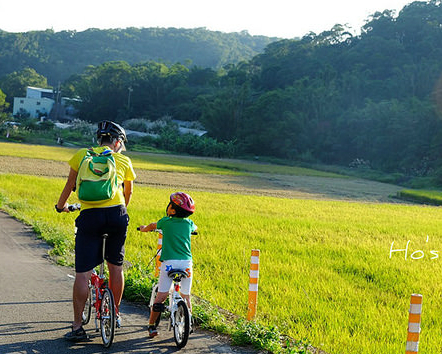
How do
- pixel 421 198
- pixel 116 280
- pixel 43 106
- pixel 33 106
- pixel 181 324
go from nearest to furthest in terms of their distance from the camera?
pixel 181 324, pixel 116 280, pixel 421 198, pixel 33 106, pixel 43 106

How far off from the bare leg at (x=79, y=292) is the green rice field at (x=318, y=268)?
1.73 metres

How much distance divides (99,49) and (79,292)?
17336 centimetres

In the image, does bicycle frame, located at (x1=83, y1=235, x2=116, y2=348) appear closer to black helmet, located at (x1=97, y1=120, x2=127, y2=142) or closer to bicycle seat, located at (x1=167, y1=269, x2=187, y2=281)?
bicycle seat, located at (x1=167, y1=269, x2=187, y2=281)

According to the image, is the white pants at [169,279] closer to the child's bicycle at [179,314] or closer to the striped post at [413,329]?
the child's bicycle at [179,314]

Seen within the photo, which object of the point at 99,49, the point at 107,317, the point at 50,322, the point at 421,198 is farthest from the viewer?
the point at 99,49

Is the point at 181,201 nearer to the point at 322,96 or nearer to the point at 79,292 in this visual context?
the point at 79,292

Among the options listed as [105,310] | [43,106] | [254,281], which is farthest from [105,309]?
[43,106]

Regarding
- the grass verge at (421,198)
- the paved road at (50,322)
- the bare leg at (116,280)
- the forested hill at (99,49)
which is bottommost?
the grass verge at (421,198)

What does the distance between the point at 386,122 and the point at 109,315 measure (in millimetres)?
66564

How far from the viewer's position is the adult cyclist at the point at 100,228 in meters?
4.26

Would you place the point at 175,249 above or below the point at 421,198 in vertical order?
above

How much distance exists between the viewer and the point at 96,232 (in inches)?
168

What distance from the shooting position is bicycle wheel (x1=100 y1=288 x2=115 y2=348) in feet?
13.9

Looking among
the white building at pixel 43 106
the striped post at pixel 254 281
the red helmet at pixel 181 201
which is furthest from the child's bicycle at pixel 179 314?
the white building at pixel 43 106
